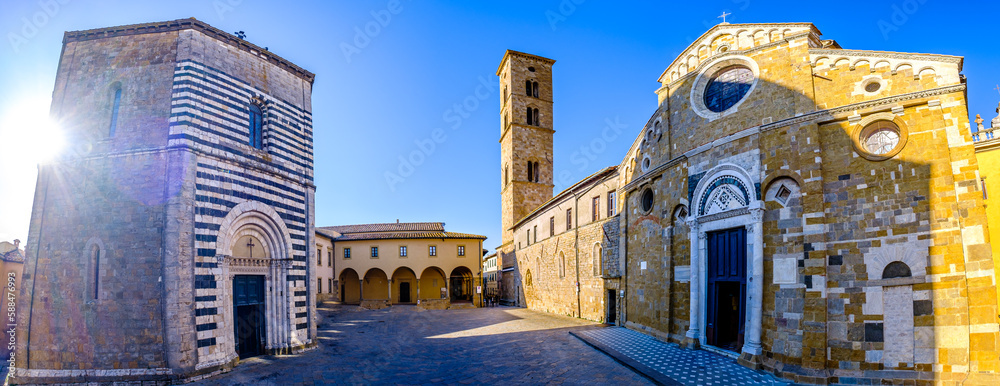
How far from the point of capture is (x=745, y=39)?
12.2 metres

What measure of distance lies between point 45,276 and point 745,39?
18.3 meters

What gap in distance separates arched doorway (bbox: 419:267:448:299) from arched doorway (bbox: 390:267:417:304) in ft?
2.48

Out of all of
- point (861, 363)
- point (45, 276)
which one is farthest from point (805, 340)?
point (45, 276)

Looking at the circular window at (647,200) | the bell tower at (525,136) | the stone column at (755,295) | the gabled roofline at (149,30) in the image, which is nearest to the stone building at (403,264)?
the bell tower at (525,136)

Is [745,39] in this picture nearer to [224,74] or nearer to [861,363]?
[861,363]

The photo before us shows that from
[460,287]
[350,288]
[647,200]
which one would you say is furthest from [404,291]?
[647,200]

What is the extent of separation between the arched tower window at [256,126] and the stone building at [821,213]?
492 inches

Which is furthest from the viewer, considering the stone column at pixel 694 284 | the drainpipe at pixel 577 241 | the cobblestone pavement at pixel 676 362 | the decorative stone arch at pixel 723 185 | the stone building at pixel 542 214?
the drainpipe at pixel 577 241

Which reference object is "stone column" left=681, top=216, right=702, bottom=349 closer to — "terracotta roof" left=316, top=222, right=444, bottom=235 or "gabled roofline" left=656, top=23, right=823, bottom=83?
"gabled roofline" left=656, top=23, right=823, bottom=83

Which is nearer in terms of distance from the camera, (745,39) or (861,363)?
(861,363)

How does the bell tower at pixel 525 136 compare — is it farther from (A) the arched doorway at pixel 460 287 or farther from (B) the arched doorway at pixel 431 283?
(B) the arched doorway at pixel 431 283

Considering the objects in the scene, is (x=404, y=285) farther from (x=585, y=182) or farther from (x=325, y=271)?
(x=585, y=182)

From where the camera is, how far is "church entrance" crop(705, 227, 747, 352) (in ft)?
38.6

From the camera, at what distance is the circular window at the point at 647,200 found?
53.9 feet
